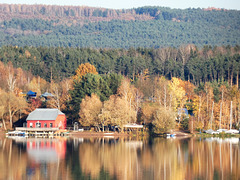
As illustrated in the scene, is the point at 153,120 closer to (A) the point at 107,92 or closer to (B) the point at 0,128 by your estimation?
(A) the point at 107,92

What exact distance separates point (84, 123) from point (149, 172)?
35.1m

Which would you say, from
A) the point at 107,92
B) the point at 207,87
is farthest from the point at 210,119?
the point at 107,92

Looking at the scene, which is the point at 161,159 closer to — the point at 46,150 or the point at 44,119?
the point at 46,150

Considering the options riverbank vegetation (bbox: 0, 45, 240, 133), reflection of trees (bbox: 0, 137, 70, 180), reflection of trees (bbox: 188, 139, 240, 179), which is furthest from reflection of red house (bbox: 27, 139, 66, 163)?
reflection of trees (bbox: 188, 139, 240, 179)

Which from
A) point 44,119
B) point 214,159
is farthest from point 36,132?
point 214,159

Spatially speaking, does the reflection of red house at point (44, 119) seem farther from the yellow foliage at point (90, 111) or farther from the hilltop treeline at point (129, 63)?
the hilltop treeline at point (129, 63)

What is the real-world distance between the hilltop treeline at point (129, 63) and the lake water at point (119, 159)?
166 ft

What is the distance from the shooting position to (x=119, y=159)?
166ft

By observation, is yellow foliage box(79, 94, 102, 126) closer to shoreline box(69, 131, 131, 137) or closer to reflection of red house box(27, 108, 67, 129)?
shoreline box(69, 131, 131, 137)

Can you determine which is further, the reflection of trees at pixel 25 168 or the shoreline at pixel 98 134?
the shoreline at pixel 98 134

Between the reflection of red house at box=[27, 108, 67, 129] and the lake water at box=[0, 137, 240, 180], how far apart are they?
8049 millimetres

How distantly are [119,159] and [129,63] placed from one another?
7835 cm

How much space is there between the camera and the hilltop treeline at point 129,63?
118 metres

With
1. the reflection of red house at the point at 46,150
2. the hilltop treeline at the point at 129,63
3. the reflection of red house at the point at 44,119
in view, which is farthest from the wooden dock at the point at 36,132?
the hilltop treeline at the point at 129,63
